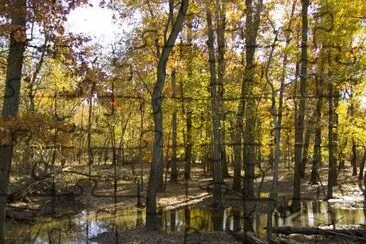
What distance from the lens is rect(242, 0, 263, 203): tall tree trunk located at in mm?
19844

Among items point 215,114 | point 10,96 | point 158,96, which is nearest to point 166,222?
point 215,114

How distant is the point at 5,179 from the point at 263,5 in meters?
12.3

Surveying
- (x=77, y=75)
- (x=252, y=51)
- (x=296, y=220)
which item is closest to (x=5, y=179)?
(x=77, y=75)

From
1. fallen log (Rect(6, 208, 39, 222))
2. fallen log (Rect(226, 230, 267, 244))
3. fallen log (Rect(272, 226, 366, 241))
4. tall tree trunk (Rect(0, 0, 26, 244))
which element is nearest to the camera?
tall tree trunk (Rect(0, 0, 26, 244))

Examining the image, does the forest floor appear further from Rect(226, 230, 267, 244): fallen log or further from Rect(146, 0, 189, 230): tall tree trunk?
Rect(146, 0, 189, 230): tall tree trunk

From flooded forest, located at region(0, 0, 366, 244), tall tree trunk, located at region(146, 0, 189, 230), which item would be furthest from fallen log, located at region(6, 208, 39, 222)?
tall tree trunk, located at region(146, 0, 189, 230)

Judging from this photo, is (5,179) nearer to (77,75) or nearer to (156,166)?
(77,75)

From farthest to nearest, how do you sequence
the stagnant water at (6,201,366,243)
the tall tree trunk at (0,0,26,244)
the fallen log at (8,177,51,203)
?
the fallen log at (8,177,51,203)
the stagnant water at (6,201,366,243)
the tall tree trunk at (0,0,26,244)

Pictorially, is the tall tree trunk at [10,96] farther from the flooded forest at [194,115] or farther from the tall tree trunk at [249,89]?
the tall tree trunk at [249,89]

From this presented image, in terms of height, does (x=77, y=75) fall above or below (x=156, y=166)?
above

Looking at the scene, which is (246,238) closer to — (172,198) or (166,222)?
(166,222)

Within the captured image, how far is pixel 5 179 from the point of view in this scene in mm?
11562

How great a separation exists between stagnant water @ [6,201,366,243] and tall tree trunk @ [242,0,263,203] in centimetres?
223

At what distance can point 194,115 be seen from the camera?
27203 millimetres
